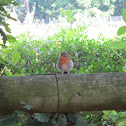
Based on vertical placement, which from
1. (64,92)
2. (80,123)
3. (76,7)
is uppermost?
(76,7)

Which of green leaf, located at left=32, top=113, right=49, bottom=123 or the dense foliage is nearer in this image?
green leaf, located at left=32, top=113, right=49, bottom=123

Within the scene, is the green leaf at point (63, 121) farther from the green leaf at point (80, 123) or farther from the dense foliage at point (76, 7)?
the dense foliage at point (76, 7)

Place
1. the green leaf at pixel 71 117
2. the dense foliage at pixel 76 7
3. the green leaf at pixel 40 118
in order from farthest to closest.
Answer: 1. the dense foliage at pixel 76 7
2. the green leaf at pixel 71 117
3. the green leaf at pixel 40 118

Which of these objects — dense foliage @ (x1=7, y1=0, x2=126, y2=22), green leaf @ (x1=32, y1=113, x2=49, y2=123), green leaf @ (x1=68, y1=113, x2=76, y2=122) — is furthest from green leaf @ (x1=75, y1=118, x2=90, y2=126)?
dense foliage @ (x1=7, y1=0, x2=126, y2=22)

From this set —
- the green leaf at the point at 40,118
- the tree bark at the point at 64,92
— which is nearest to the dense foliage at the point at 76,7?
the tree bark at the point at 64,92

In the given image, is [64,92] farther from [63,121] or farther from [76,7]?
[76,7]

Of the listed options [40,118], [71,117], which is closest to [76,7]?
[71,117]

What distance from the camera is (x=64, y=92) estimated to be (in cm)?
98

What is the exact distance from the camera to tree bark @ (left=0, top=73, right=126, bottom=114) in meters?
0.96

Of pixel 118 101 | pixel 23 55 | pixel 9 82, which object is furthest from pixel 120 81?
pixel 23 55

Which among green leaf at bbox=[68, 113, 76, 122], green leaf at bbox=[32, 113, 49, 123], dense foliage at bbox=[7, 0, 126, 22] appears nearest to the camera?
green leaf at bbox=[32, 113, 49, 123]

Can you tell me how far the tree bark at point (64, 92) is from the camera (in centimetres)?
96

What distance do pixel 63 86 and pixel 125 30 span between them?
38cm

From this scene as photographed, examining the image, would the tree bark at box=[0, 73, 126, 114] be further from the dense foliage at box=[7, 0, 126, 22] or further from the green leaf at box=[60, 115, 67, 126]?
the dense foliage at box=[7, 0, 126, 22]
